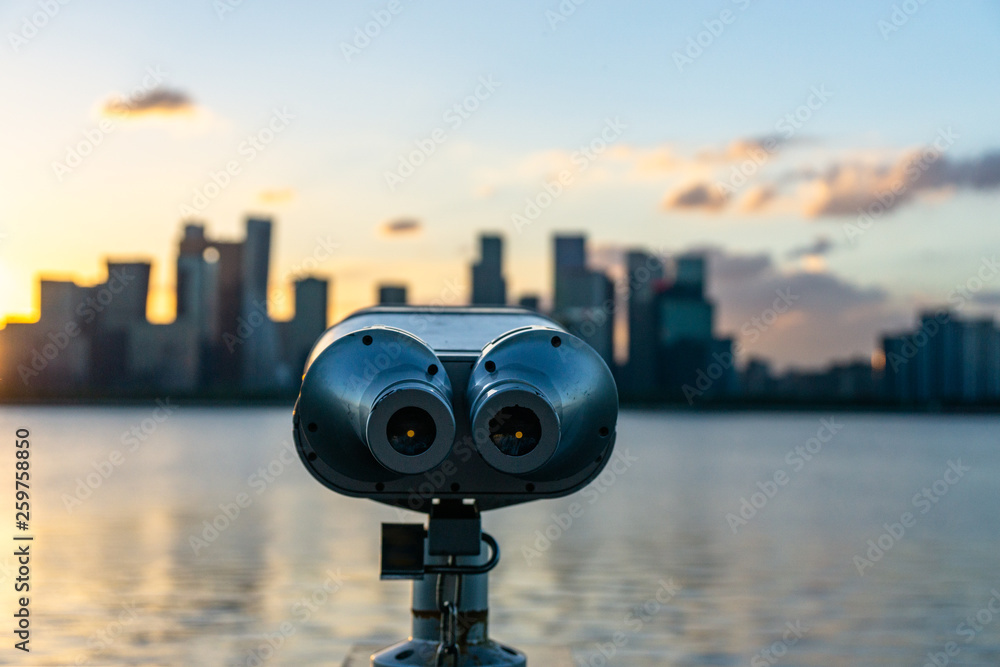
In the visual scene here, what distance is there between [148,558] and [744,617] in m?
8.32

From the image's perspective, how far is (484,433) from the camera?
12.4 ft

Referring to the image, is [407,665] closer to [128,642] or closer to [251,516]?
[128,642]

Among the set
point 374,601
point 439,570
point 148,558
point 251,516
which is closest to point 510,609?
point 374,601

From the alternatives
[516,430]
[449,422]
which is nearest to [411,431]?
[449,422]

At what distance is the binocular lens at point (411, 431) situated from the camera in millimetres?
3826

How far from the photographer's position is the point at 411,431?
3838mm

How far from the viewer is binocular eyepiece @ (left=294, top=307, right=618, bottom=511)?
12.6 feet

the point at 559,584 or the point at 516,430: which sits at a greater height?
the point at 516,430

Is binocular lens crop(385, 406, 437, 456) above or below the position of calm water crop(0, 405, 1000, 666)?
above

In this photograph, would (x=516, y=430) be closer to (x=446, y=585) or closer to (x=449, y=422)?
(x=449, y=422)

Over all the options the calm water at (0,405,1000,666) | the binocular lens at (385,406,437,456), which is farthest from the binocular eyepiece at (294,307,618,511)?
the calm water at (0,405,1000,666)

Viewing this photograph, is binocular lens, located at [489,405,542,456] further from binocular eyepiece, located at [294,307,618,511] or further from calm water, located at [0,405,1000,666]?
calm water, located at [0,405,1000,666]

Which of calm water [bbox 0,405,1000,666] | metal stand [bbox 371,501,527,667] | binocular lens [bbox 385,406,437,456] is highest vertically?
binocular lens [bbox 385,406,437,456]

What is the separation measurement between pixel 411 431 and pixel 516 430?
0.31 m
